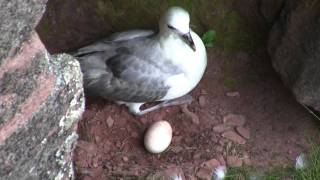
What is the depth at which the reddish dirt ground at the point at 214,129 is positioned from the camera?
2.82m

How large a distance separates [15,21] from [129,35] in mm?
1480

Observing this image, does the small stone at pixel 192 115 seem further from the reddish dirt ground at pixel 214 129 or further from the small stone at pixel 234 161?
the small stone at pixel 234 161

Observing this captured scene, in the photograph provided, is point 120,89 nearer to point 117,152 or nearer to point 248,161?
point 117,152

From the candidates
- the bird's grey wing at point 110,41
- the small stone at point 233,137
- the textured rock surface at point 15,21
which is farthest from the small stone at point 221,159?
the textured rock surface at point 15,21

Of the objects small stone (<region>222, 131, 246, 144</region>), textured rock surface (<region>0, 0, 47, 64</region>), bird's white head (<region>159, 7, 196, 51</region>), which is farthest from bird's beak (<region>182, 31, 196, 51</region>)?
textured rock surface (<region>0, 0, 47, 64</region>)

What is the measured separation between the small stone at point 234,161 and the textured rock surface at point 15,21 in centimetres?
150

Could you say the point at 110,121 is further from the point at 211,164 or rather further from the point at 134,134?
the point at 211,164

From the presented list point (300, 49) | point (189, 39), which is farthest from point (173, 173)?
point (300, 49)

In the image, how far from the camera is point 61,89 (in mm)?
1762

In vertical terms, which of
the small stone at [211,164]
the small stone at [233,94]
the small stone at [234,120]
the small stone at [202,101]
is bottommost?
the small stone at [211,164]

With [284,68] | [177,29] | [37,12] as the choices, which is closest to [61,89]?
[37,12]

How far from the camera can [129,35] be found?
115 inches

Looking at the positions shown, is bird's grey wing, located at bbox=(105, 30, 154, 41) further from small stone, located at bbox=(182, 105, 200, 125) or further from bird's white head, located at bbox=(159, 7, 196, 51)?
small stone, located at bbox=(182, 105, 200, 125)

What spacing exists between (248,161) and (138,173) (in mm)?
498
